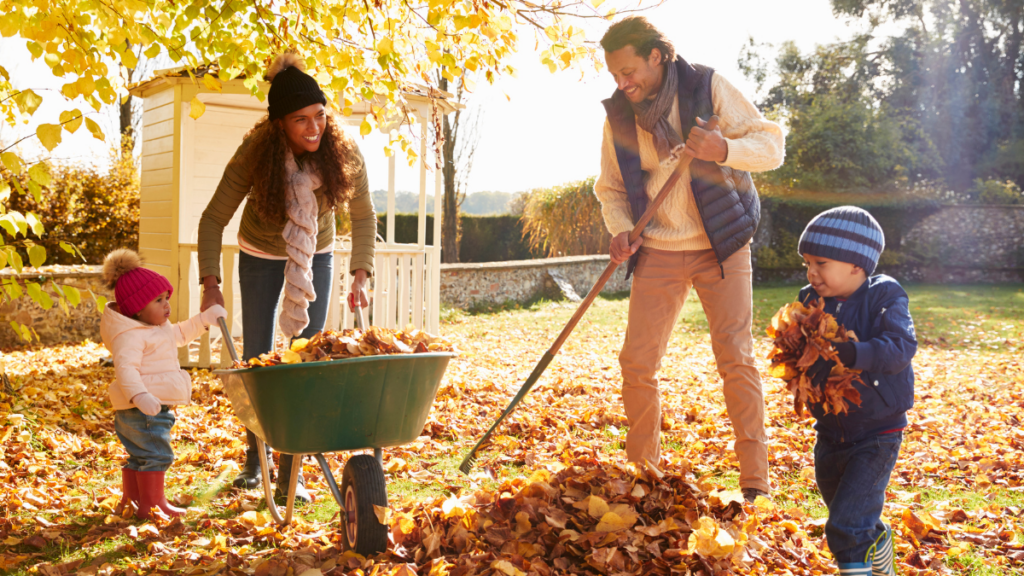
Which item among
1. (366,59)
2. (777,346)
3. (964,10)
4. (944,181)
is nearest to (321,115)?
(366,59)

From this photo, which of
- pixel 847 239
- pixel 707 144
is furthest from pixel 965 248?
pixel 847 239

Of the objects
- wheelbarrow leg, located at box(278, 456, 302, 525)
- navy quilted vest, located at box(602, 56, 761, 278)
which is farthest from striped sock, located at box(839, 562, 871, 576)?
wheelbarrow leg, located at box(278, 456, 302, 525)

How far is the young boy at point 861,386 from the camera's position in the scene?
6.13 ft

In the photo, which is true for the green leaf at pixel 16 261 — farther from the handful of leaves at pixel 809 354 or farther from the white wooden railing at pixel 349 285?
the white wooden railing at pixel 349 285

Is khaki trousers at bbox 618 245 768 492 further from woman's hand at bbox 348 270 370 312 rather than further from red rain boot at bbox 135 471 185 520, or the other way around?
red rain boot at bbox 135 471 185 520

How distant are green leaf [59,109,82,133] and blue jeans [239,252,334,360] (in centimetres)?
86

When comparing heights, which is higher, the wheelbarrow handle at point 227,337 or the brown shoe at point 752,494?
the wheelbarrow handle at point 227,337

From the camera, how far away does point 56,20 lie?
2549mm

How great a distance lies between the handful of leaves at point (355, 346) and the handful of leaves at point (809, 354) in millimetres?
952

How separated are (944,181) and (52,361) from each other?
57.8 ft

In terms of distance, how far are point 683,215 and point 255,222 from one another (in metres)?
1.75

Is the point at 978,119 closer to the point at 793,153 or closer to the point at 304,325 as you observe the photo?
the point at 793,153

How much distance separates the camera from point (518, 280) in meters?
12.8

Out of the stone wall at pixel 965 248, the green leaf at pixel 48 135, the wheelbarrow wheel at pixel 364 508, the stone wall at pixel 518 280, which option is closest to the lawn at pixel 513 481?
the wheelbarrow wheel at pixel 364 508
